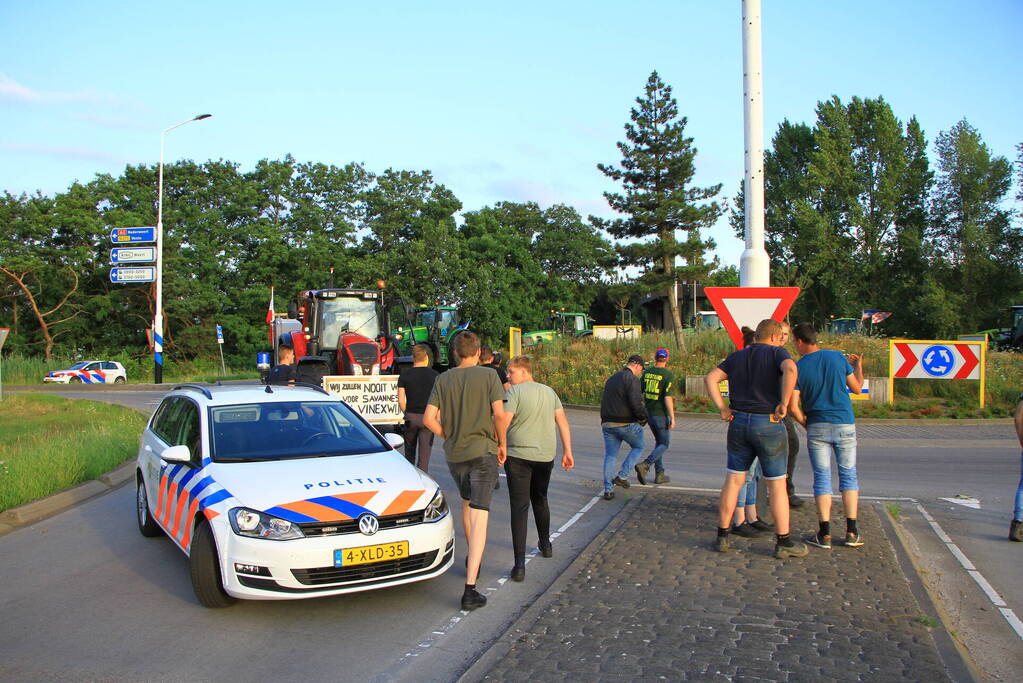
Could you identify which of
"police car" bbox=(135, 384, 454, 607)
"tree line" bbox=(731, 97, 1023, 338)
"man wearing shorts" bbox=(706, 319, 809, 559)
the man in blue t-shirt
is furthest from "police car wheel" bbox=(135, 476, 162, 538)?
"tree line" bbox=(731, 97, 1023, 338)

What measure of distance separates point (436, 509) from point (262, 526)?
1.21 metres

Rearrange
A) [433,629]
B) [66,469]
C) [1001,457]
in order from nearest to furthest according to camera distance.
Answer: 1. [433,629]
2. [66,469]
3. [1001,457]

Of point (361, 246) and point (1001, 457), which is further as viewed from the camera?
point (361, 246)

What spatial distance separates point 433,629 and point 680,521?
132 inches

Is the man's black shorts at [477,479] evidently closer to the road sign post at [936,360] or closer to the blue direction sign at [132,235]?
the road sign post at [936,360]

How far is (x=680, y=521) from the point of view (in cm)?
764

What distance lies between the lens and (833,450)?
6586 millimetres

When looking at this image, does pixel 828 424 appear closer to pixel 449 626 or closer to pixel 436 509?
pixel 436 509

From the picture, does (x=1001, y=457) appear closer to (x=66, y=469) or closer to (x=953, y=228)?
(x=66, y=469)

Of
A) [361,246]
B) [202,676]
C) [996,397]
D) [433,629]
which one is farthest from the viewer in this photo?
[361,246]

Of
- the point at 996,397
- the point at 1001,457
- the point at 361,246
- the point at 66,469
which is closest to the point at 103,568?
the point at 66,469

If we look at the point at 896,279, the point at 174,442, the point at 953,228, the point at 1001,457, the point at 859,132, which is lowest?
the point at 1001,457

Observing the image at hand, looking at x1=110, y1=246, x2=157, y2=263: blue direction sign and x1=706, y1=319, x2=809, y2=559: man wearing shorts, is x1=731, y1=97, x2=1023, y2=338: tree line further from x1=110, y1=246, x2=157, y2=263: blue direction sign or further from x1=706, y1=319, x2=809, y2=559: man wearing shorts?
x1=706, y1=319, x2=809, y2=559: man wearing shorts

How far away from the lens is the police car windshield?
6.16m
